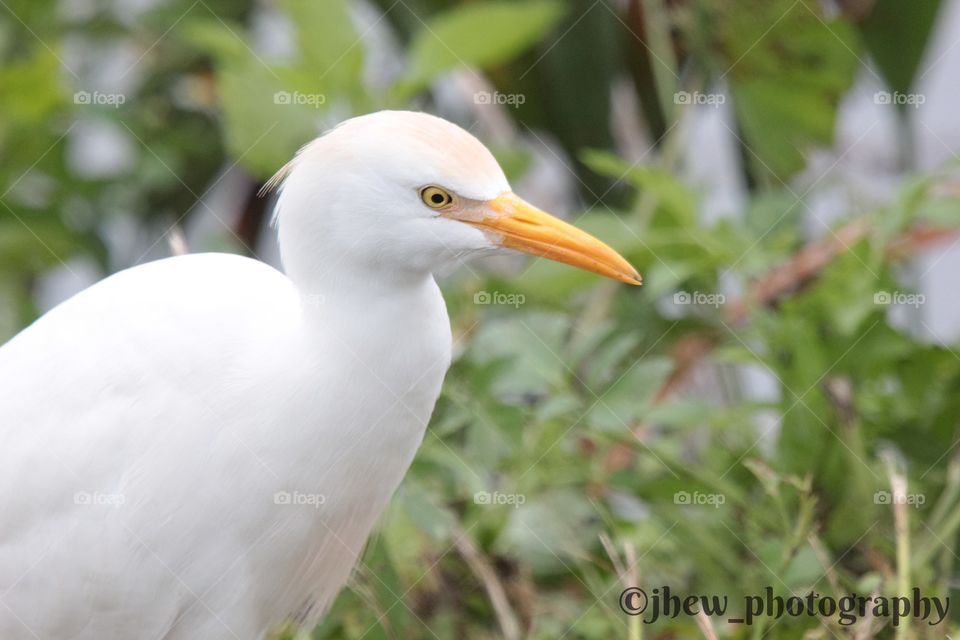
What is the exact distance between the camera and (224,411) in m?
1.50

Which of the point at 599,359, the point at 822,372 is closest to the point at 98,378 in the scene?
the point at 599,359

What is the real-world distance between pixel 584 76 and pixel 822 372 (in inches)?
45.7

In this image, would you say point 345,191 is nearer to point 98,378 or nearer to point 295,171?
point 295,171

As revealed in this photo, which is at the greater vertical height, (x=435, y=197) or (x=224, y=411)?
(x=435, y=197)

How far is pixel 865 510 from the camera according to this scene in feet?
6.31

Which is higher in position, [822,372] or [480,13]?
[480,13]
